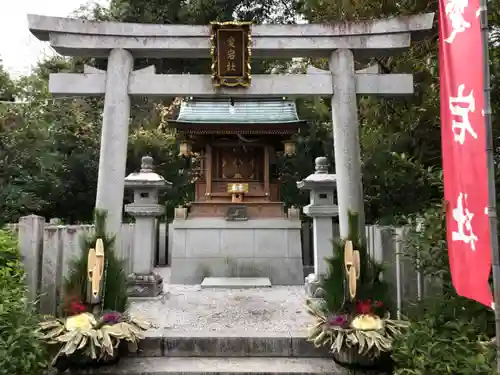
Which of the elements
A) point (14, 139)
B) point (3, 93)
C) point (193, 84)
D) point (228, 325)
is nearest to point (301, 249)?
point (228, 325)

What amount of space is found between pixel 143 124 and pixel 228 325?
50.9 feet

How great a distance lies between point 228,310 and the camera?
733 cm

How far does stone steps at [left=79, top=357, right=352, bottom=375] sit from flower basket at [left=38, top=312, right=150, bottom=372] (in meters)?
0.20

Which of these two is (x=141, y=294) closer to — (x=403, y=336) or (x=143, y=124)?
(x=403, y=336)

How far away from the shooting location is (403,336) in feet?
14.1

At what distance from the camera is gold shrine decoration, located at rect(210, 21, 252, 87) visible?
618 centimetres

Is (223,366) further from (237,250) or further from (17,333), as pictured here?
(237,250)

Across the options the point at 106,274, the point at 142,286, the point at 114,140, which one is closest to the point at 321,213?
the point at 142,286

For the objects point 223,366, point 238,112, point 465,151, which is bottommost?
point 223,366

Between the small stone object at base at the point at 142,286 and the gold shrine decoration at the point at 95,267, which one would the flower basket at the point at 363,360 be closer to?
the gold shrine decoration at the point at 95,267

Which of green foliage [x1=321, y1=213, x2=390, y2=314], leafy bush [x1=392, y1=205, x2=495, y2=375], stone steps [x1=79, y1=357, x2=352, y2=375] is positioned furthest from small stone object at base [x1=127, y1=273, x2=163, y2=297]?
leafy bush [x1=392, y1=205, x2=495, y2=375]

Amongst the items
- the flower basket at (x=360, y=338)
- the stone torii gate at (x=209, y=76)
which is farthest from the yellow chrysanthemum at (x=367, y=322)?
the stone torii gate at (x=209, y=76)

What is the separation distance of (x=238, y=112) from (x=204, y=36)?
5.79 m

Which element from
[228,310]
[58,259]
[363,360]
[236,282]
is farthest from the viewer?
[236,282]
